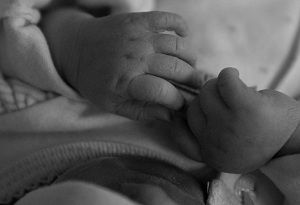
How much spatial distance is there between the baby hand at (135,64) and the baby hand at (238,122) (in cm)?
4

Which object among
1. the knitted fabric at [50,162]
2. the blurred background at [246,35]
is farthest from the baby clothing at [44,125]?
the blurred background at [246,35]

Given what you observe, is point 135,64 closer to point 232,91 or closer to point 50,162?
point 232,91

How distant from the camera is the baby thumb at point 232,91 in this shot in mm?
539

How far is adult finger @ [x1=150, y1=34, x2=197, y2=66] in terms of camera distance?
60 cm

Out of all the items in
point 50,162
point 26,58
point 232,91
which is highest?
point 232,91

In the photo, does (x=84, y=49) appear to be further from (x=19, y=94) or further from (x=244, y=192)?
(x=244, y=192)

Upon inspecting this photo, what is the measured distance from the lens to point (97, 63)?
603 mm

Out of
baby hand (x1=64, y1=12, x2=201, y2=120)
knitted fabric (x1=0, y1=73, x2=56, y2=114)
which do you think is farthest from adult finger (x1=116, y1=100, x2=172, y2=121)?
knitted fabric (x1=0, y1=73, x2=56, y2=114)

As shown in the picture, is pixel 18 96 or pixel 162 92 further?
pixel 18 96

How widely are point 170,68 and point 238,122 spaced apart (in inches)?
4.3

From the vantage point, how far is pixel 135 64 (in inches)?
22.8

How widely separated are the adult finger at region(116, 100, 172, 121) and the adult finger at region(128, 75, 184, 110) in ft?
0.13

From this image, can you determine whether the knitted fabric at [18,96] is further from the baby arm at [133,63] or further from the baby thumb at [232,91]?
the baby thumb at [232,91]

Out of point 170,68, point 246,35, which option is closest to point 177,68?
point 170,68
